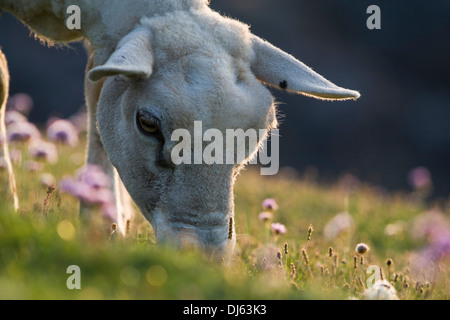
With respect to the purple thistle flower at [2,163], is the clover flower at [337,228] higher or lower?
lower

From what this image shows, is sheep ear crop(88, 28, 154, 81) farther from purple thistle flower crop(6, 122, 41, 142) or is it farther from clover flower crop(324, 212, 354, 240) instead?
clover flower crop(324, 212, 354, 240)

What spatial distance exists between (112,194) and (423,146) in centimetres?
1738

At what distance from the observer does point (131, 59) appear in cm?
376

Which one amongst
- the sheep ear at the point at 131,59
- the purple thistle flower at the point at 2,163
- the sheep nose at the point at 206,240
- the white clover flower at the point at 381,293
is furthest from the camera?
the purple thistle flower at the point at 2,163

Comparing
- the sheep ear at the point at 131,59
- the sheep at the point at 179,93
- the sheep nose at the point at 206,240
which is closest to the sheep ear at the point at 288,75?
the sheep at the point at 179,93

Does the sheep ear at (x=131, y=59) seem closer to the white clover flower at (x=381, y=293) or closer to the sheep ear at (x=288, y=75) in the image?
the sheep ear at (x=288, y=75)

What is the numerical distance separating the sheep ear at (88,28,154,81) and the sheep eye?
243 millimetres

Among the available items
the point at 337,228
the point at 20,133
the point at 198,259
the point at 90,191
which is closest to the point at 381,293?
the point at 198,259

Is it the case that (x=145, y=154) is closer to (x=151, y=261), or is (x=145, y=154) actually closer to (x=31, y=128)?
(x=151, y=261)

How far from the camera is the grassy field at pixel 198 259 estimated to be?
8.77ft

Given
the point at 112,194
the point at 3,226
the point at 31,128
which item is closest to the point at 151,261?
the point at 3,226

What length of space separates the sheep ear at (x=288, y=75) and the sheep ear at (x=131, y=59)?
2.53 feet

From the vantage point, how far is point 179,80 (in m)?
3.94

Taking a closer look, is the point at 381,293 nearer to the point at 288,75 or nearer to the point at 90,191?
the point at 288,75
